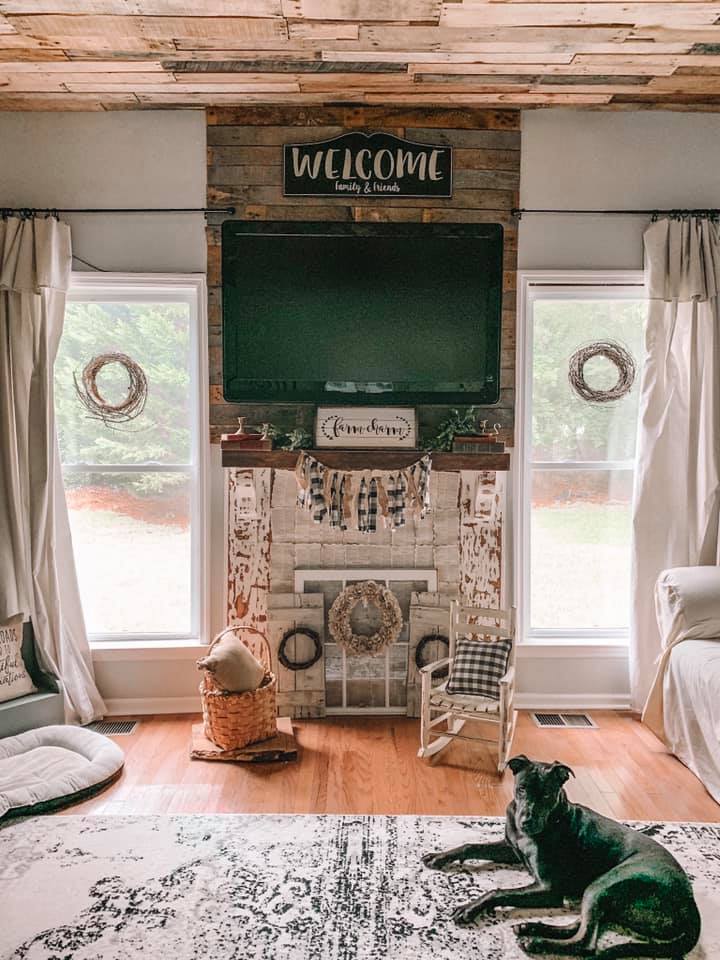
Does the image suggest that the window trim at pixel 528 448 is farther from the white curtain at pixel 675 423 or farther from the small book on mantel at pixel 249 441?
the small book on mantel at pixel 249 441

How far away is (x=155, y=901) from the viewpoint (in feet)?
8.13

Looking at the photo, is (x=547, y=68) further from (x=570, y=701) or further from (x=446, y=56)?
(x=570, y=701)

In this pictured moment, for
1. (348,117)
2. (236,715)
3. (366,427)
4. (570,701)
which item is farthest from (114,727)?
(348,117)

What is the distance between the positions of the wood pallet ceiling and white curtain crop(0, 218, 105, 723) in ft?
2.39

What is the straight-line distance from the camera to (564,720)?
4.21 metres

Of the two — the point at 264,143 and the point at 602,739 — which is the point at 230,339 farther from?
the point at 602,739

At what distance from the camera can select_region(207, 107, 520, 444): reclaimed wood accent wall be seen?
163 inches

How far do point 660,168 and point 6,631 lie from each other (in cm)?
380

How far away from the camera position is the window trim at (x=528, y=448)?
4223mm

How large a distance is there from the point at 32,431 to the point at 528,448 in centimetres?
243

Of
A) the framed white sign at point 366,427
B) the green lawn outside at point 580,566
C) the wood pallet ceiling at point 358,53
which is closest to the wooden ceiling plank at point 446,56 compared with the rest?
the wood pallet ceiling at point 358,53

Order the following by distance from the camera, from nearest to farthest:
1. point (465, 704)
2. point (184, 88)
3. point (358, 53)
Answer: point (358, 53)
point (465, 704)
point (184, 88)

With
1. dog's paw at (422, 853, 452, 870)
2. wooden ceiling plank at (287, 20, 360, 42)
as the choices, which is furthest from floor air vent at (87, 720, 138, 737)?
wooden ceiling plank at (287, 20, 360, 42)

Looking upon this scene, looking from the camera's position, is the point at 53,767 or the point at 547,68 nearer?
the point at 53,767
